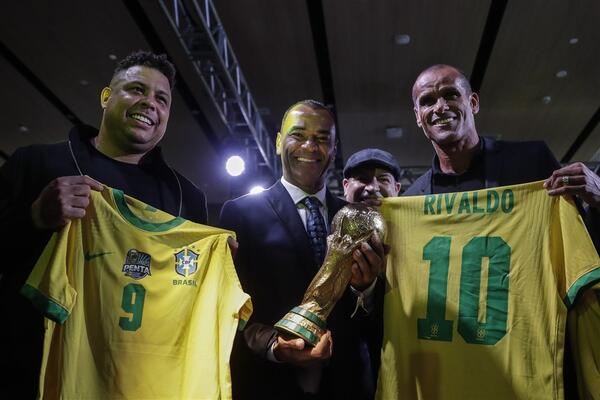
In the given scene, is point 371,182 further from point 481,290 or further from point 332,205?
point 481,290

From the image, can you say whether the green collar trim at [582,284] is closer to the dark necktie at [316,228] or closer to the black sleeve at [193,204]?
the dark necktie at [316,228]

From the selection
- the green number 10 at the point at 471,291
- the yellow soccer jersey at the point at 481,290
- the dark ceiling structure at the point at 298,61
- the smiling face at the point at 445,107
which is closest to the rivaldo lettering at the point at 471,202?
the yellow soccer jersey at the point at 481,290

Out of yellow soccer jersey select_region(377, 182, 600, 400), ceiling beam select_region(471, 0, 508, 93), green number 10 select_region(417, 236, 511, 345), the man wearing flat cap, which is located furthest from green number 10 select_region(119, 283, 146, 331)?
ceiling beam select_region(471, 0, 508, 93)

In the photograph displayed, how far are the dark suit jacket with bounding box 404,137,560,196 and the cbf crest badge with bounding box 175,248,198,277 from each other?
4.16 ft

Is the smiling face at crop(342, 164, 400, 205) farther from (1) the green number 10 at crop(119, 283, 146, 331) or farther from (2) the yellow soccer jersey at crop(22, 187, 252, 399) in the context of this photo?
(1) the green number 10 at crop(119, 283, 146, 331)

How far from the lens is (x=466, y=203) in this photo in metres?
2.12

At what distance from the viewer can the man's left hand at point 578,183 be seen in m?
1.89

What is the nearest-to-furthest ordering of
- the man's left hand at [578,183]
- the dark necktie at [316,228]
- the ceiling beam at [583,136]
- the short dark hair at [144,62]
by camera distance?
1. the man's left hand at [578,183]
2. the dark necktie at [316,228]
3. the short dark hair at [144,62]
4. the ceiling beam at [583,136]

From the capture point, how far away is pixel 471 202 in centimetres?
212

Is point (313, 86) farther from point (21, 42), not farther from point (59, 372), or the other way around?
point (59, 372)

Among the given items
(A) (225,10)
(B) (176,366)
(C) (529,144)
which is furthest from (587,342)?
(A) (225,10)

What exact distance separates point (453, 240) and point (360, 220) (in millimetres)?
486

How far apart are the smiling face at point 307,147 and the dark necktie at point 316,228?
0.06m

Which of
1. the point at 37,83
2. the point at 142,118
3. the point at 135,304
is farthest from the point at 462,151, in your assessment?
the point at 37,83
